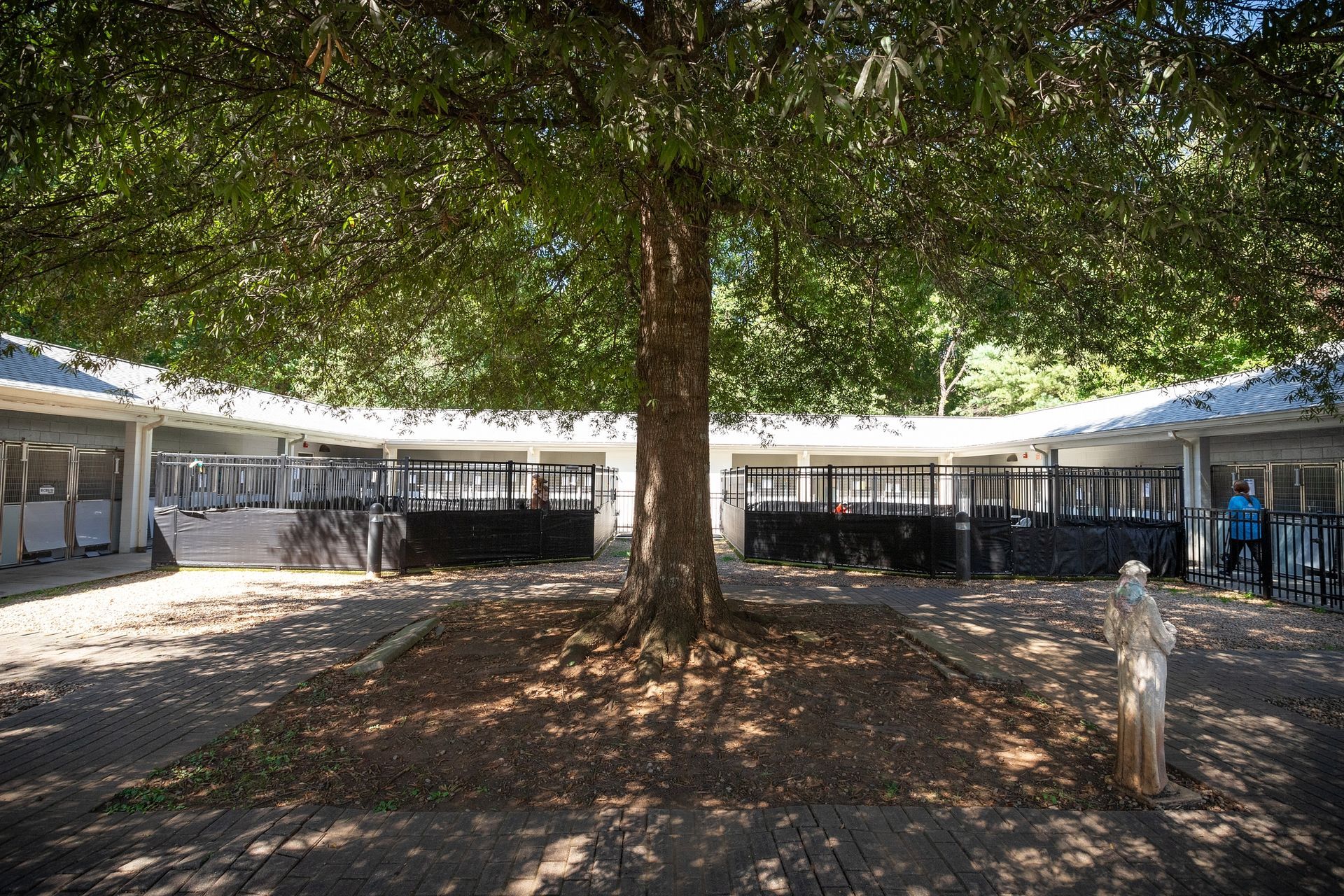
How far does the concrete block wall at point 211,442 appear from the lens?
1722 cm

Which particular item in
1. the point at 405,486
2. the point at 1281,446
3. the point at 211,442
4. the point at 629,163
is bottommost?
the point at 405,486

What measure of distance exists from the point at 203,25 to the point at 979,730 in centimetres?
726

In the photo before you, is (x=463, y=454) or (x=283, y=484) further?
(x=463, y=454)

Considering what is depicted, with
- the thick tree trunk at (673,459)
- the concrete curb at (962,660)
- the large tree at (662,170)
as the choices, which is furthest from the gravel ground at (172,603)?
the concrete curb at (962,660)

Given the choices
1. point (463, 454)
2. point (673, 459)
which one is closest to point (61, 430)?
point (673, 459)

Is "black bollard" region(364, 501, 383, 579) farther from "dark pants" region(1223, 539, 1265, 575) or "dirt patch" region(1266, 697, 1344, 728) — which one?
"dark pants" region(1223, 539, 1265, 575)

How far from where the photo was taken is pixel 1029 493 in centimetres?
1419

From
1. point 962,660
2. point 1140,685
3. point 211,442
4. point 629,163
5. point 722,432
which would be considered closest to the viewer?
point 1140,685

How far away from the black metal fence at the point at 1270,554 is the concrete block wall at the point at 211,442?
65.9 ft

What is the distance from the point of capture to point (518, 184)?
6.32 m

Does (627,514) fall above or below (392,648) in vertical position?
above

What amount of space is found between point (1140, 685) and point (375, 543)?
38.7 feet

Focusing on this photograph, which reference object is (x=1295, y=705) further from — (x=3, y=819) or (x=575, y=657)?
(x=3, y=819)

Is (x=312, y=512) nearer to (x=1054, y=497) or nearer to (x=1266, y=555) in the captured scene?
(x=1054, y=497)
